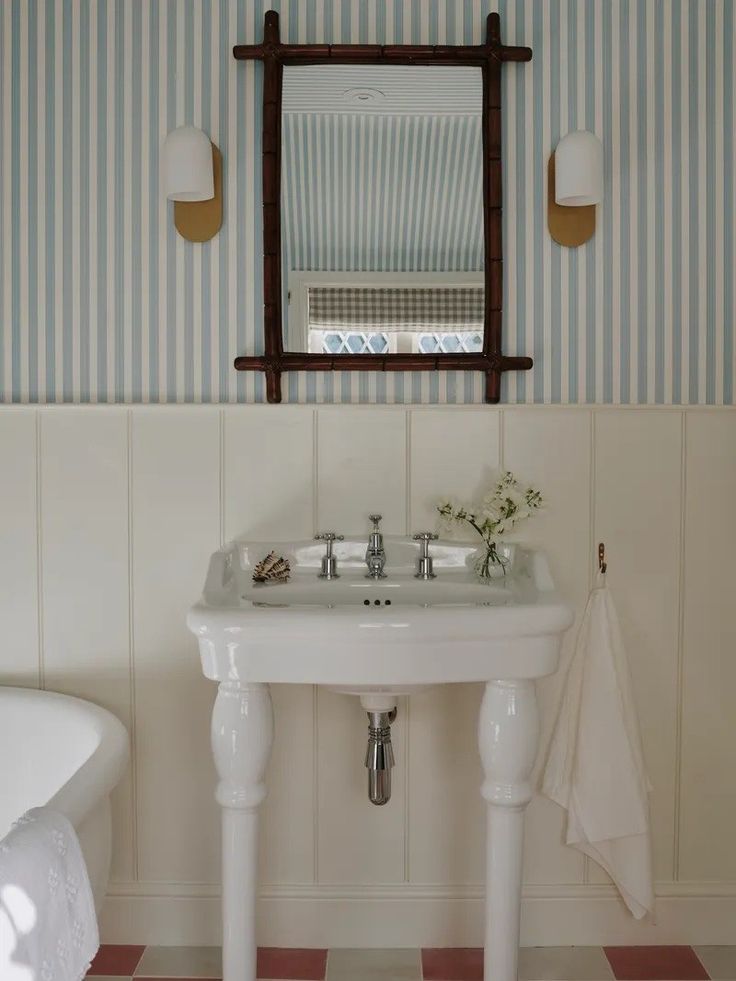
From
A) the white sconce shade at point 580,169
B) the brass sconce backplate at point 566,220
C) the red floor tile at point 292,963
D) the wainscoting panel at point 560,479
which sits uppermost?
the white sconce shade at point 580,169

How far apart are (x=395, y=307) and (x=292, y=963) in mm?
1506

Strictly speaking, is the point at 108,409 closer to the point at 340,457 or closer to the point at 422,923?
the point at 340,457

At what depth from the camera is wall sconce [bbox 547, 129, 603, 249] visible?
2.05m

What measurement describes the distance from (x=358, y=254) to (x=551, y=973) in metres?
1.67

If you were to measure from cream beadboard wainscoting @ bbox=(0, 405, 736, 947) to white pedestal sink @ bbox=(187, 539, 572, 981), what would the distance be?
8.3 inches

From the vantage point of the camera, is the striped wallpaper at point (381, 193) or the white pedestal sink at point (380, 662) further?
the striped wallpaper at point (381, 193)

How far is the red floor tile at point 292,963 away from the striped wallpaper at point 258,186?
1.28m

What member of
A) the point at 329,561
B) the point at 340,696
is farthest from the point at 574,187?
the point at 340,696

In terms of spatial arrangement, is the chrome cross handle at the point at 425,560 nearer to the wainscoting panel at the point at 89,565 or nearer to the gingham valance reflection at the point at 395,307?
the gingham valance reflection at the point at 395,307

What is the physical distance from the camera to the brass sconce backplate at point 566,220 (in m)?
2.15

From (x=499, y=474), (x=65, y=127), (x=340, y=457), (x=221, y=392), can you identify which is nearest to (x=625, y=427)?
(x=499, y=474)

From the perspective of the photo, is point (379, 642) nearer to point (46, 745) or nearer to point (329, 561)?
point (329, 561)

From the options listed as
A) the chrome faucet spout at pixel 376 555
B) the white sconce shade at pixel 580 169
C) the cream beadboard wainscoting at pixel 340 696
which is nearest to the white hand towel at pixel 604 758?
the cream beadboard wainscoting at pixel 340 696

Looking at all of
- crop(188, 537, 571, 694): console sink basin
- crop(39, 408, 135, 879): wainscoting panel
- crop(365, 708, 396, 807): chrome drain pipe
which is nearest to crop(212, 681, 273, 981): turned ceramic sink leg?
crop(188, 537, 571, 694): console sink basin
